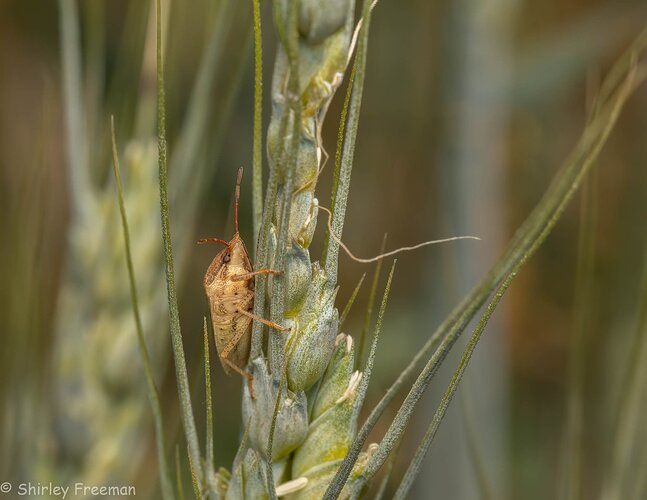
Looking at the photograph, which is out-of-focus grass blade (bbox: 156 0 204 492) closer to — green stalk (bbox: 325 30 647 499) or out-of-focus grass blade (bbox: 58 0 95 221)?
green stalk (bbox: 325 30 647 499)

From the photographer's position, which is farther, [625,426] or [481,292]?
[625,426]

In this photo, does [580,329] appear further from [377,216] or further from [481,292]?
[377,216]

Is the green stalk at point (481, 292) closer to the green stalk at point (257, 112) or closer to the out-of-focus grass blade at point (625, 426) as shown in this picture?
the green stalk at point (257, 112)

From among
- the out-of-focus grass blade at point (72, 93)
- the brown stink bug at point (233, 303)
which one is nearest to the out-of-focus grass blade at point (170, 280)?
the brown stink bug at point (233, 303)

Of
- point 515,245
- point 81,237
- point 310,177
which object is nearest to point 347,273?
point 81,237

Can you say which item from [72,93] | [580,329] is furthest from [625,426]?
[72,93]

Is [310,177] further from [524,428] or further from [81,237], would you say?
[524,428]

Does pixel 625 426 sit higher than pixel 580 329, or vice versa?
pixel 580 329

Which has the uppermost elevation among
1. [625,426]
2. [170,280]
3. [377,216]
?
[170,280]
